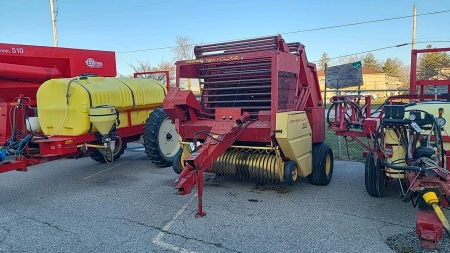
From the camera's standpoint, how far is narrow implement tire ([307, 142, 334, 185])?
20.1ft

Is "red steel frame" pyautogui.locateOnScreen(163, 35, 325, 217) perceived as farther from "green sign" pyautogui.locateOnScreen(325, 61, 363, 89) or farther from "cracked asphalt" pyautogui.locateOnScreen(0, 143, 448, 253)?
"green sign" pyautogui.locateOnScreen(325, 61, 363, 89)

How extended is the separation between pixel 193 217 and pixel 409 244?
2.51 metres

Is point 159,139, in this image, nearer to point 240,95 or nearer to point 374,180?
point 240,95

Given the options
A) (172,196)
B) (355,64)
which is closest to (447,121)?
(172,196)

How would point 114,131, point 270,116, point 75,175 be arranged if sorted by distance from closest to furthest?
point 270,116
point 114,131
point 75,175

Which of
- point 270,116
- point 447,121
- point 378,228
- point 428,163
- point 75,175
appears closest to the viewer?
point 428,163

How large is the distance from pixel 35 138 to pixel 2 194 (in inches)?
41.9

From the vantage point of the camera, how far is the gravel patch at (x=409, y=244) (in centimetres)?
366

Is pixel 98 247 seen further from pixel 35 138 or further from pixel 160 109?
pixel 160 109

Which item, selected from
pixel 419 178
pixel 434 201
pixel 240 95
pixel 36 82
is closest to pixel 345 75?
pixel 240 95

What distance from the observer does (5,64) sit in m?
7.08

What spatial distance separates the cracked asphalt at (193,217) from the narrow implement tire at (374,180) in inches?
5.7

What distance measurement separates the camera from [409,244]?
382 cm

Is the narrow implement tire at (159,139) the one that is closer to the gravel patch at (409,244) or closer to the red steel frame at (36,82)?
the red steel frame at (36,82)
